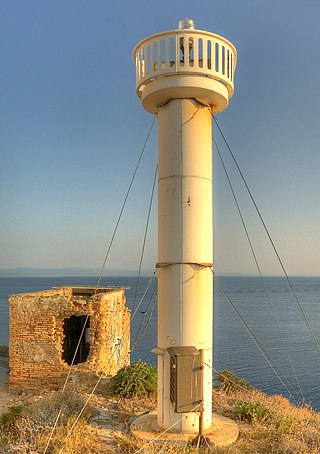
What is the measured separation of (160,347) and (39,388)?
24.0 feet

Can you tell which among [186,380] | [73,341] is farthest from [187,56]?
[73,341]

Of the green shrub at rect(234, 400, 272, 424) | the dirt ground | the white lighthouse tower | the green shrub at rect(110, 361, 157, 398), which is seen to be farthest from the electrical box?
the green shrub at rect(110, 361, 157, 398)

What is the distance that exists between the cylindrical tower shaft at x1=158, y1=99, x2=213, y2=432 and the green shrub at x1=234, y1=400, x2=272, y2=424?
4.64ft

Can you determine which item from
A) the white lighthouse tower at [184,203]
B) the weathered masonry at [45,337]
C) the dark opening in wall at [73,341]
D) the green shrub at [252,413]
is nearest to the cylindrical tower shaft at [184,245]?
the white lighthouse tower at [184,203]

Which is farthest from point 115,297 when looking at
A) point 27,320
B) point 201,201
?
point 201,201

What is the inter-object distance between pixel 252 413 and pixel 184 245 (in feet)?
13.0

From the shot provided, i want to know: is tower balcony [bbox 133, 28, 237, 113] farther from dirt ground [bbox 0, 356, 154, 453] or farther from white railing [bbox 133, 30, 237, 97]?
dirt ground [bbox 0, 356, 154, 453]

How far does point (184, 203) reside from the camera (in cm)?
690

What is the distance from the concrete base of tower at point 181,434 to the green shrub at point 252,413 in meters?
0.56

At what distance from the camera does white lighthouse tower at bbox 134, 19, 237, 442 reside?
6.77 m

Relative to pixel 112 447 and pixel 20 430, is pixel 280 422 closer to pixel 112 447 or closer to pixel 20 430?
pixel 112 447

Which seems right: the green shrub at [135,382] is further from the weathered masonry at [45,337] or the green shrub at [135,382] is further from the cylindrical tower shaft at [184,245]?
the cylindrical tower shaft at [184,245]

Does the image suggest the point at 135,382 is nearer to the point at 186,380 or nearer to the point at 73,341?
the point at 186,380

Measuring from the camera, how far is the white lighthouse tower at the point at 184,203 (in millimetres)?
6773
